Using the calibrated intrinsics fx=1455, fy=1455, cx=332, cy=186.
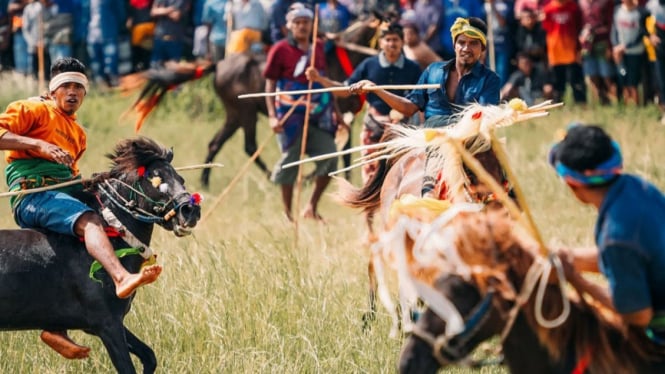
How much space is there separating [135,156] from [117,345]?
43.8 inches

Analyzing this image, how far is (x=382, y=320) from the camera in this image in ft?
29.7

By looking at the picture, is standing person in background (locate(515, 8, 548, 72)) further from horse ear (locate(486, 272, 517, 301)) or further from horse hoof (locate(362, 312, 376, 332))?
horse ear (locate(486, 272, 517, 301))

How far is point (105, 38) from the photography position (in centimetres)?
2144

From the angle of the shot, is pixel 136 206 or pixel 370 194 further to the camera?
pixel 370 194

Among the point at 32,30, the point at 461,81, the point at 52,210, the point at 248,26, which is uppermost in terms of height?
the point at 461,81

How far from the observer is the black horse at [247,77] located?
16.4 m

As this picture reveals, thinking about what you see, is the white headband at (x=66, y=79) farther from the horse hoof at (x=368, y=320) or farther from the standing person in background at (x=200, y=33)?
the standing person in background at (x=200, y=33)

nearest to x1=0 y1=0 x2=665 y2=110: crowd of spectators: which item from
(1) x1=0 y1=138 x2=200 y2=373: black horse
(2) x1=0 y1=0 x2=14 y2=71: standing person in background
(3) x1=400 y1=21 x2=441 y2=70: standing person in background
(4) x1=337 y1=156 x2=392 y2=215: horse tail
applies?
(2) x1=0 y1=0 x2=14 y2=71: standing person in background

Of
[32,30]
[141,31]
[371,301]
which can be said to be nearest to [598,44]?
[141,31]

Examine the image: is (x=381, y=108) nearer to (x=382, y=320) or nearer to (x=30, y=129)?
(x=382, y=320)

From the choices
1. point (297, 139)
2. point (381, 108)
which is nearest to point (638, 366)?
point (381, 108)

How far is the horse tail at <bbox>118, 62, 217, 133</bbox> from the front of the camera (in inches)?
623

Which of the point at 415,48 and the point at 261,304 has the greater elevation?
the point at 415,48

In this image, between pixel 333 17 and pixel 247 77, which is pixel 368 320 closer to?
pixel 247 77
